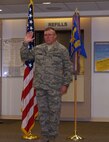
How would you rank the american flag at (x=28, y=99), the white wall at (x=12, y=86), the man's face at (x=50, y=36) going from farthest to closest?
the white wall at (x=12, y=86), the american flag at (x=28, y=99), the man's face at (x=50, y=36)

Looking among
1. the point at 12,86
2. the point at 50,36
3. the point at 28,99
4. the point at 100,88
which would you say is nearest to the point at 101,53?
the point at 100,88

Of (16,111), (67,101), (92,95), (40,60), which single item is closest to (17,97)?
(16,111)

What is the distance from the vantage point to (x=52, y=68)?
5332 millimetres

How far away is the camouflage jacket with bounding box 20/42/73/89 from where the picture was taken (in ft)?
17.5

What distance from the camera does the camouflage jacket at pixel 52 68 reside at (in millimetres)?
5320

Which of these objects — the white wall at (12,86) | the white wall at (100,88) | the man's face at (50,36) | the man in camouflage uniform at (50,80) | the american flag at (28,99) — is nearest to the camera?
the man in camouflage uniform at (50,80)

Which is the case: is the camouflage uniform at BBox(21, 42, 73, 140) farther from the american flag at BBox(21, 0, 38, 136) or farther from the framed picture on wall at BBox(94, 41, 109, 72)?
the framed picture on wall at BBox(94, 41, 109, 72)

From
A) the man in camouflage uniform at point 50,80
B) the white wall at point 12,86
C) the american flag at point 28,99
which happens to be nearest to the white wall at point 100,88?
the white wall at point 12,86

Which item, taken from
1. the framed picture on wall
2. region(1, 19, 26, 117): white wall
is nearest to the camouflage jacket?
the framed picture on wall

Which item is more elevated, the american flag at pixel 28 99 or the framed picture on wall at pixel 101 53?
the framed picture on wall at pixel 101 53

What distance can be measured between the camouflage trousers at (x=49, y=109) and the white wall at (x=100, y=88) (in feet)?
14.1

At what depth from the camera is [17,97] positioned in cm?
1002

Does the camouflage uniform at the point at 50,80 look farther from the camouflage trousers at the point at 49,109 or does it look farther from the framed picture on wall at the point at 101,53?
the framed picture on wall at the point at 101,53

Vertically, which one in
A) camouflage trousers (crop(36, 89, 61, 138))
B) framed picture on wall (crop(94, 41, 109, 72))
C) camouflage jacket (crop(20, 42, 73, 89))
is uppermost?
framed picture on wall (crop(94, 41, 109, 72))
